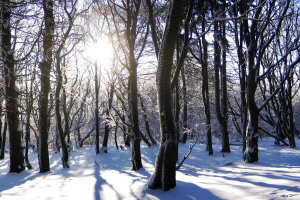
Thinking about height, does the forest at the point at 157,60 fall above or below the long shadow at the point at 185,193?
above

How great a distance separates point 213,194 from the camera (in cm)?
431

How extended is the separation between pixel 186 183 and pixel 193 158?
746cm

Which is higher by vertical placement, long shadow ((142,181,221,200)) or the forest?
the forest

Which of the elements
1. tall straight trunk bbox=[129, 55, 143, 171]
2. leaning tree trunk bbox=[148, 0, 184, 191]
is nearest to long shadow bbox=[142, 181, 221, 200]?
leaning tree trunk bbox=[148, 0, 184, 191]

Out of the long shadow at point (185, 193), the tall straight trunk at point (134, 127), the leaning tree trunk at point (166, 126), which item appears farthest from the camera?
the tall straight trunk at point (134, 127)

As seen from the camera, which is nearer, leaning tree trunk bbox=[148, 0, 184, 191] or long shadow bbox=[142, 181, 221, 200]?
long shadow bbox=[142, 181, 221, 200]

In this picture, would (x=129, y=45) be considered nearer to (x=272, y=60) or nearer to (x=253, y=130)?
(x=253, y=130)

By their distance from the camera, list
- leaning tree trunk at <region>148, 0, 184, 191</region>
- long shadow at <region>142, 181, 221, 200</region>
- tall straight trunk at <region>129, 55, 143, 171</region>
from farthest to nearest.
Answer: tall straight trunk at <region>129, 55, 143, 171</region> < leaning tree trunk at <region>148, 0, 184, 191</region> < long shadow at <region>142, 181, 221, 200</region>

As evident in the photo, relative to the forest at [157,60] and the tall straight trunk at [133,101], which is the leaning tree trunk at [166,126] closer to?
the forest at [157,60]

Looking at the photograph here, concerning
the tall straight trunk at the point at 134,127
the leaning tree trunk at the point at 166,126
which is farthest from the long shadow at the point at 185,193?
the tall straight trunk at the point at 134,127

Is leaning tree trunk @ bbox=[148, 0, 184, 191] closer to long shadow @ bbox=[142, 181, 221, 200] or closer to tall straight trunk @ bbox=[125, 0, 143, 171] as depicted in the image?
long shadow @ bbox=[142, 181, 221, 200]

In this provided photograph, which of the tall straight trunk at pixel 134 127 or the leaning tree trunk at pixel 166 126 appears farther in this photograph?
the tall straight trunk at pixel 134 127

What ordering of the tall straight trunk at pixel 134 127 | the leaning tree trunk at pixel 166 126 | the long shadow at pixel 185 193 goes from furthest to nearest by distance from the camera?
the tall straight trunk at pixel 134 127 < the leaning tree trunk at pixel 166 126 < the long shadow at pixel 185 193

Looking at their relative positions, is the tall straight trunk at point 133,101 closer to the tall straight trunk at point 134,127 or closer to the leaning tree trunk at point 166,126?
the tall straight trunk at point 134,127
